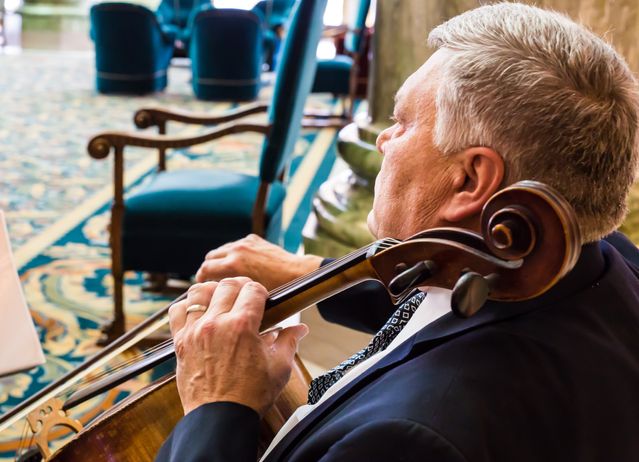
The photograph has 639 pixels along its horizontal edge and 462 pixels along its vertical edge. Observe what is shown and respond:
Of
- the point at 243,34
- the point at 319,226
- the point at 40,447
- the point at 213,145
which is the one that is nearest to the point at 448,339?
the point at 40,447

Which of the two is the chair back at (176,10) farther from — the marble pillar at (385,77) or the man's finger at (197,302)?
the man's finger at (197,302)

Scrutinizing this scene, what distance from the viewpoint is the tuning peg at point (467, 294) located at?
751mm

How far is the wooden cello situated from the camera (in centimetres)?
76

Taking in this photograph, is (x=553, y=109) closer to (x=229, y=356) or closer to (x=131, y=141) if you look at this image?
(x=229, y=356)

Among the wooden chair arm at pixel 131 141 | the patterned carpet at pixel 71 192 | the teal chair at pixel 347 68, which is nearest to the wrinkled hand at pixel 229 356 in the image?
the patterned carpet at pixel 71 192

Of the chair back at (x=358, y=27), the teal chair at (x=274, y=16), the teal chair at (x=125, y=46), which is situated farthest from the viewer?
the teal chair at (x=274, y=16)

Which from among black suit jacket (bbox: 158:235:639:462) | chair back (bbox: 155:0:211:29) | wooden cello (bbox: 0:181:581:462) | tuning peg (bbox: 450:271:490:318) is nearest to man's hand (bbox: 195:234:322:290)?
wooden cello (bbox: 0:181:581:462)

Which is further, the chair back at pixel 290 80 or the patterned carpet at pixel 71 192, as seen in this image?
Answer: the patterned carpet at pixel 71 192

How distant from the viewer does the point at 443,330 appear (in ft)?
2.96

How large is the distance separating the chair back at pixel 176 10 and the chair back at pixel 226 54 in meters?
1.50

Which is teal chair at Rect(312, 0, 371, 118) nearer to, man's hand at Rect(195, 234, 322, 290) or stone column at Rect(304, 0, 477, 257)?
stone column at Rect(304, 0, 477, 257)

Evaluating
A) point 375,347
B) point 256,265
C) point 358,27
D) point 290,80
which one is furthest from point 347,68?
point 375,347

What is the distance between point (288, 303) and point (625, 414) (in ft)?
1.37

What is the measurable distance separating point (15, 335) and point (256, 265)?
45 cm
